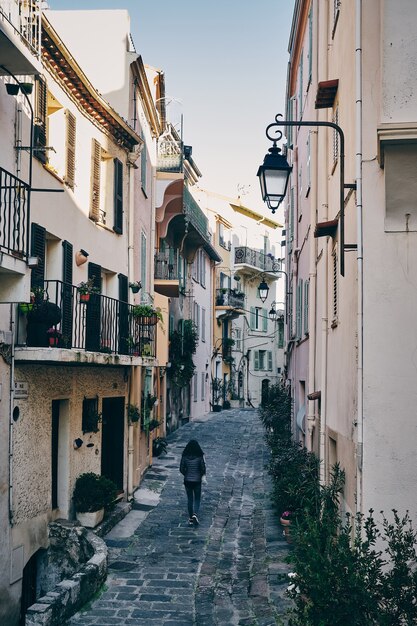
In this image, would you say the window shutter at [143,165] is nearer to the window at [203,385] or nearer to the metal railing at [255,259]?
the window at [203,385]

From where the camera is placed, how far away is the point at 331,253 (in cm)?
1178

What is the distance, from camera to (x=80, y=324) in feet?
44.6

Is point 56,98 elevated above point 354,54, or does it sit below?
above

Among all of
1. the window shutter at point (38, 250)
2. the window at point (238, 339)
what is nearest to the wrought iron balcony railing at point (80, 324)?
the window shutter at point (38, 250)

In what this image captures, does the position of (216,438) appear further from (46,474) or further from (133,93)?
(46,474)

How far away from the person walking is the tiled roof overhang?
6.73 meters

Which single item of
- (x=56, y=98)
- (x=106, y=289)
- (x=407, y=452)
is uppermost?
(x=56, y=98)

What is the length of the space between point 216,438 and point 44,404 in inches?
643

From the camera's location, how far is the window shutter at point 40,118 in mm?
12000

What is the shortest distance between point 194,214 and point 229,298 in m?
16.3

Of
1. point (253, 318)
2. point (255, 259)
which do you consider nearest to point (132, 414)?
point (255, 259)

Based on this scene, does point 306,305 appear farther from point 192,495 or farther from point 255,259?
point 255,259

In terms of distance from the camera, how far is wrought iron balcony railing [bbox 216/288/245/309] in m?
43.6

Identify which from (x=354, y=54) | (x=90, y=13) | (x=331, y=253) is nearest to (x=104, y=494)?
(x=331, y=253)
